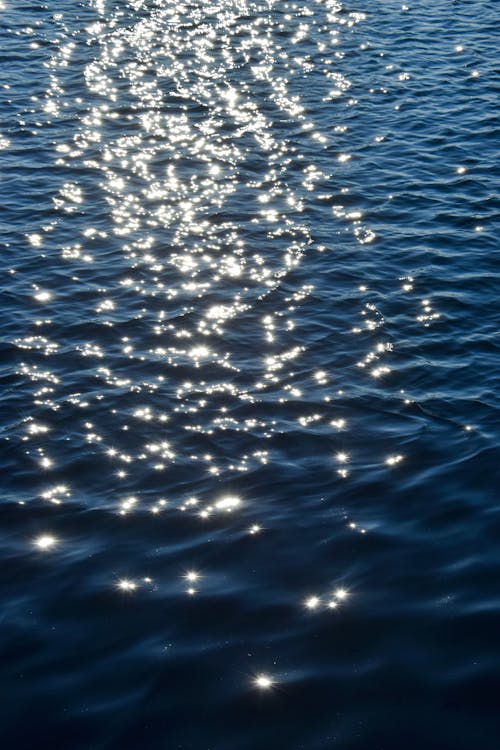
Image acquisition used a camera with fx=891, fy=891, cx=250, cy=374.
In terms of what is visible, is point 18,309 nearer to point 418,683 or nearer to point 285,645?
point 285,645

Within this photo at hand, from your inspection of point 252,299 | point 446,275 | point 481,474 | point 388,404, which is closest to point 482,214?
point 446,275

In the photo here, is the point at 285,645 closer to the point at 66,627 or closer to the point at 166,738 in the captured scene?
the point at 166,738

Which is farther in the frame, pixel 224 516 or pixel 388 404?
pixel 388 404

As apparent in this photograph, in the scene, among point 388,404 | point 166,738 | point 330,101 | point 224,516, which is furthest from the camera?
point 330,101

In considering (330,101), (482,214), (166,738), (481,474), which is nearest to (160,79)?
(330,101)

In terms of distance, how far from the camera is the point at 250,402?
16062 millimetres

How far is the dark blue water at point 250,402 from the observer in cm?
1073

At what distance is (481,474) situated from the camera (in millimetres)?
14289

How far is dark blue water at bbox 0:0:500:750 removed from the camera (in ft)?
35.2

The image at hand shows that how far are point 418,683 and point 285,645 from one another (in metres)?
1.69

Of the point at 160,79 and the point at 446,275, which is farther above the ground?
the point at 160,79

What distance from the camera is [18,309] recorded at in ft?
61.7

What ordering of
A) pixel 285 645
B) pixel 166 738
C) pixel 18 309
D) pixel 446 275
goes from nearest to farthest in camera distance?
pixel 166 738
pixel 285 645
pixel 18 309
pixel 446 275

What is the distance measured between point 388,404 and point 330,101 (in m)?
15.6
